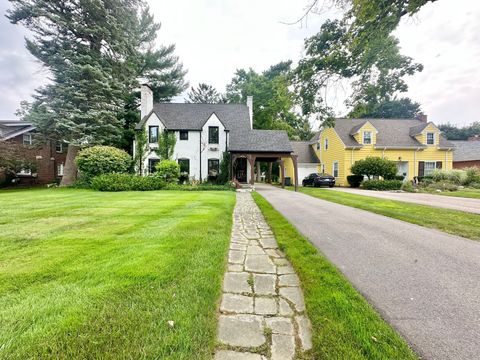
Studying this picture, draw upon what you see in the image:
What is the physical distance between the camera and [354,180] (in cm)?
2181

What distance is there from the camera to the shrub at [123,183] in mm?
15190

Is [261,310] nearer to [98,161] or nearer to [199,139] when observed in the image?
[98,161]

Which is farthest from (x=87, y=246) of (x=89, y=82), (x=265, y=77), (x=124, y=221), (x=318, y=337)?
(x=265, y=77)

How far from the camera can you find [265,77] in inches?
1362

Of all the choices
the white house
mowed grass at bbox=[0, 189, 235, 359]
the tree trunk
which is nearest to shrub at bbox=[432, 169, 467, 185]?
the white house

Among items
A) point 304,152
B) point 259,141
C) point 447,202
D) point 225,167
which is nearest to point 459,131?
point 304,152

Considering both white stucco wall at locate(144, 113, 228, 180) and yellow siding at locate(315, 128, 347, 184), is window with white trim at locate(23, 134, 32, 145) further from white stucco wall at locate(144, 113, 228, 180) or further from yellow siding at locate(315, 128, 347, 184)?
yellow siding at locate(315, 128, 347, 184)

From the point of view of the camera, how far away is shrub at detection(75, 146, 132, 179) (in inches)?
667

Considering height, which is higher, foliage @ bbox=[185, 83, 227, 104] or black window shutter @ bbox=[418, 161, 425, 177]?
foliage @ bbox=[185, 83, 227, 104]

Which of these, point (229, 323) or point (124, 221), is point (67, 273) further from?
point (124, 221)

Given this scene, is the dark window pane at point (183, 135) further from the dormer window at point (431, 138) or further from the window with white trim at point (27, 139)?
the dormer window at point (431, 138)

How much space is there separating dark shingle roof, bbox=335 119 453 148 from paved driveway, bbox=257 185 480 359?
65.4 ft

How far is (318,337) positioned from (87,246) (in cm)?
400

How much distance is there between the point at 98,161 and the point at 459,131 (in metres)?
63.9
